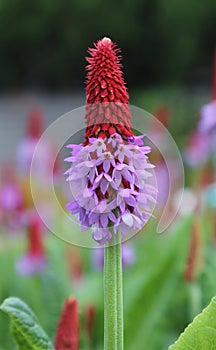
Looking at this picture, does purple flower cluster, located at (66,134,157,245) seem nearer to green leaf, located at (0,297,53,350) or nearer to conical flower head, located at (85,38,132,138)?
conical flower head, located at (85,38,132,138)

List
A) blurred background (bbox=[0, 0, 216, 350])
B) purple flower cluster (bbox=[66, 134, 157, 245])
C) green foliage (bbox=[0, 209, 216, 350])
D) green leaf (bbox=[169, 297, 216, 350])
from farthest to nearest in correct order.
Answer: blurred background (bbox=[0, 0, 216, 350]), green foliage (bbox=[0, 209, 216, 350]), green leaf (bbox=[169, 297, 216, 350]), purple flower cluster (bbox=[66, 134, 157, 245])

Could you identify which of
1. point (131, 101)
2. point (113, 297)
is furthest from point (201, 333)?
point (131, 101)

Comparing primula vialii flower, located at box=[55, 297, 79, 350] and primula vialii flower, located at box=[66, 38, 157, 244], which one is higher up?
primula vialii flower, located at box=[66, 38, 157, 244]

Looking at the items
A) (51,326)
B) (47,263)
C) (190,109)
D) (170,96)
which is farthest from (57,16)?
(51,326)

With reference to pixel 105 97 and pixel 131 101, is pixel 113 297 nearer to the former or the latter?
pixel 105 97

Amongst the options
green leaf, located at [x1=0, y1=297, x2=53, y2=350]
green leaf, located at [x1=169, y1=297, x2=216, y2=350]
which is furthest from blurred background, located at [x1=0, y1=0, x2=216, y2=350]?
green leaf, located at [x1=169, y1=297, x2=216, y2=350]

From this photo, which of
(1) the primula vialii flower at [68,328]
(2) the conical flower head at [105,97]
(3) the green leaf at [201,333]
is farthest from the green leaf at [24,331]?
(2) the conical flower head at [105,97]
